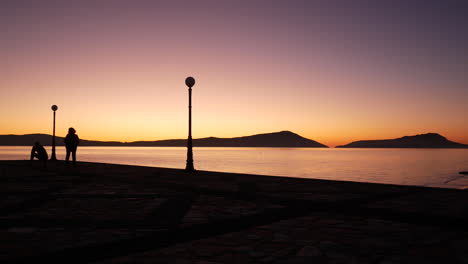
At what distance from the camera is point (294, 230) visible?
6.36 meters

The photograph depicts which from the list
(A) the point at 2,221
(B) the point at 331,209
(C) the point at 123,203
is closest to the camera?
(A) the point at 2,221

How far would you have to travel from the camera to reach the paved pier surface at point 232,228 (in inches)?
197

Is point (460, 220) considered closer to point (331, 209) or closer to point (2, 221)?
point (331, 209)

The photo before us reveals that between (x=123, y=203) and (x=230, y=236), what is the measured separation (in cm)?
409

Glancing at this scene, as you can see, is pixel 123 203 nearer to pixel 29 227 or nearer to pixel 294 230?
pixel 29 227

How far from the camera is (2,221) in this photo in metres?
6.98

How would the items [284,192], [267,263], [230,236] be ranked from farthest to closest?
[284,192], [230,236], [267,263]

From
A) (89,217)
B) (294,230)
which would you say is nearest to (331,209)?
(294,230)

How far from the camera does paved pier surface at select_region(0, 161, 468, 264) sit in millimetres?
5012

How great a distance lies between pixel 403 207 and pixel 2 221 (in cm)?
785

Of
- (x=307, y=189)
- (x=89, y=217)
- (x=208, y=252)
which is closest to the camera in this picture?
(x=208, y=252)

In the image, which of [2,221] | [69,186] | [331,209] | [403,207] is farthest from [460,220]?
[69,186]

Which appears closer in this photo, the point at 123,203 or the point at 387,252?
the point at 387,252

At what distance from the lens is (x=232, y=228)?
21.4 feet
